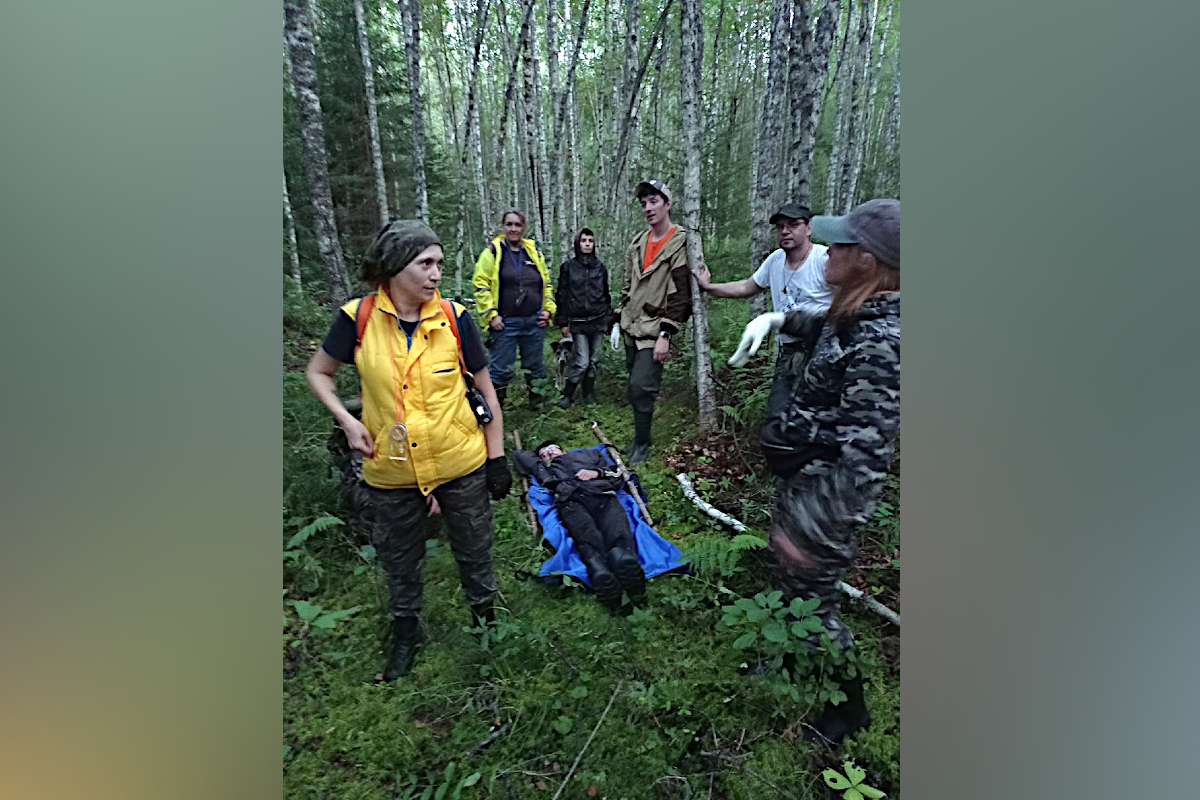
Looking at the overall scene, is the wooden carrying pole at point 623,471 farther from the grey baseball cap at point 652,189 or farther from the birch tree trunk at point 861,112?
the birch tree trunk at point 861,112

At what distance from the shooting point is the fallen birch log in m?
1.76

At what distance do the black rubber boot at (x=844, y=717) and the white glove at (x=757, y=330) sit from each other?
3.87ft

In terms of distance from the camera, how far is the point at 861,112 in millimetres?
1762

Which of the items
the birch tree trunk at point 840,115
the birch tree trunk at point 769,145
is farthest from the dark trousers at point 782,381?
the birch tree trunk at point 840,115

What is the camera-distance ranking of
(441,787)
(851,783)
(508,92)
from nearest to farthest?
(441,787), (851,783), (508,92)

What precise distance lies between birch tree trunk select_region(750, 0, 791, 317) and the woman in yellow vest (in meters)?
1.02

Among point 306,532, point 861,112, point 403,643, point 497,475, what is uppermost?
point 861,112

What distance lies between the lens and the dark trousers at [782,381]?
5.78ft

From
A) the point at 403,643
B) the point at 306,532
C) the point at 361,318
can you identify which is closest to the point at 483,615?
the point at 403,643

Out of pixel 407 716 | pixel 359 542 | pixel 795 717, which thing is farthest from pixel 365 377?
pixel 795 717

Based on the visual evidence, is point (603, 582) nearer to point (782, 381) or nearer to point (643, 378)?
point (643, 378)

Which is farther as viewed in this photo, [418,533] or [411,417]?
[418,533]

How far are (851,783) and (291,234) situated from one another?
101 inches
